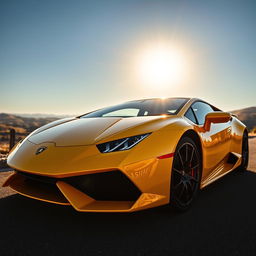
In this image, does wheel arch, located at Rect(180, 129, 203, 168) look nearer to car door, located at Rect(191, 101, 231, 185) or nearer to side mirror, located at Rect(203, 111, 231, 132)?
car door, located at Rect(191, 101, 231, 185)

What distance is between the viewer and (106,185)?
166 cm

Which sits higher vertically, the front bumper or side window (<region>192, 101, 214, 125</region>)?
side window (<region>192, 101, 214, 125</region>)

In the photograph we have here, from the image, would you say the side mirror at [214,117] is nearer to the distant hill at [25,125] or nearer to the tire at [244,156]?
the tire at [244,156]

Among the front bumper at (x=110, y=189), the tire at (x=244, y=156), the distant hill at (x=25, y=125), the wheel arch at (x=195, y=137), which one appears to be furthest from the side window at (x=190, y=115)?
the distant hill at (x=25, y=125)

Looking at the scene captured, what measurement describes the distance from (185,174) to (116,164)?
787 millimetres

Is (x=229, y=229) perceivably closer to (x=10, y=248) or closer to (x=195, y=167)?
Answer: (x=195, y=167)

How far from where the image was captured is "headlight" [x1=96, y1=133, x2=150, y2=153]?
5.71 feet

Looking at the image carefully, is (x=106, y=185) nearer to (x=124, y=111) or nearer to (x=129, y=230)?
(x=129, y=230)

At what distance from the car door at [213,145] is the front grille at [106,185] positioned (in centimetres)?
104

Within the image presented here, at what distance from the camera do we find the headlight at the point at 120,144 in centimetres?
174

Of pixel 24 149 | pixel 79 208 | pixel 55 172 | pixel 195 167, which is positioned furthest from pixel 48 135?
pixel 195 167

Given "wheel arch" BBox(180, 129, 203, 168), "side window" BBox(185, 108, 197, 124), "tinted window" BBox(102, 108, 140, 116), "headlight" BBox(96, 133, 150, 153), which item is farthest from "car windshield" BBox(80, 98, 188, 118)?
"headlight" BBox(96, 133, 150, 153)

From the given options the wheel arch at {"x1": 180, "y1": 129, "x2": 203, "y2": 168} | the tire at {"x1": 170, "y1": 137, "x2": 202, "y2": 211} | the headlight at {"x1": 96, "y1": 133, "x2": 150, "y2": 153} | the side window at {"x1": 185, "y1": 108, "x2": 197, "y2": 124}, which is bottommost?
the tire at {"x1": 170, "y1": 137, "x2": 202, "y2": 211}

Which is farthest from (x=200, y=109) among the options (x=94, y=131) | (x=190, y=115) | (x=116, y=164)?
(x=116, y=164)
